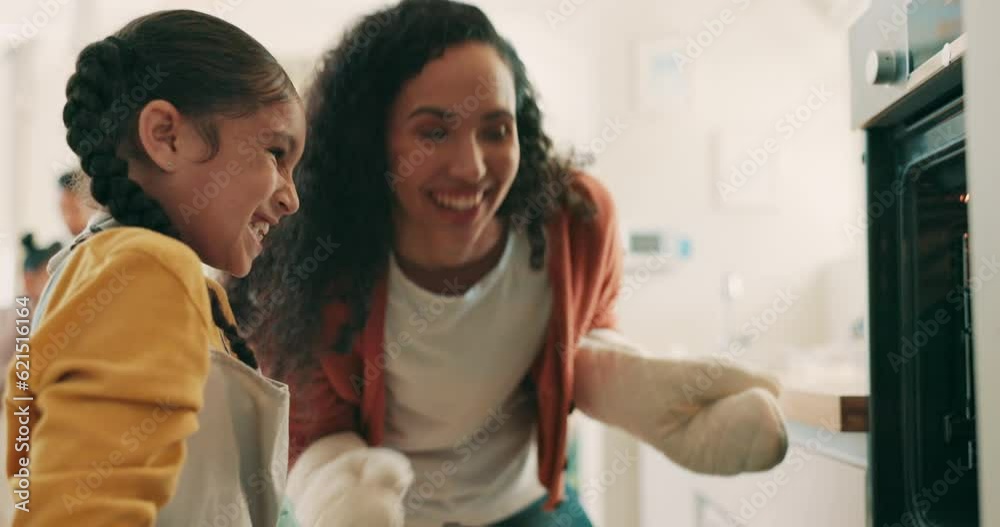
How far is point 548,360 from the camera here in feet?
3.09

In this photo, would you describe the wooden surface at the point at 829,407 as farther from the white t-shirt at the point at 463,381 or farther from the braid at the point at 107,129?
the braid at the point at 107,129

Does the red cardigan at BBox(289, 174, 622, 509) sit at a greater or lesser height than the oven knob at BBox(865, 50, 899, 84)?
lesser

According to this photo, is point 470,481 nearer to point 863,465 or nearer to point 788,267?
point 863,465

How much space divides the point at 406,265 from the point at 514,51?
0.90 ft

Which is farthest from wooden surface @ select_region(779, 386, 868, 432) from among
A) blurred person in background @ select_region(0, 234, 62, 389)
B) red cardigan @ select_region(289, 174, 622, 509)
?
blurred person in background @ select_region(0, 234, 62, 389)

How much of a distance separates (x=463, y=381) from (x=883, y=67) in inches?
20.8

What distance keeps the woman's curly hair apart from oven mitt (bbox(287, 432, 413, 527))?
0.51 feet

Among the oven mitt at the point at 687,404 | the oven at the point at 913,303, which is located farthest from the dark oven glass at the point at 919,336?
the oven mitt at the point at 687,404

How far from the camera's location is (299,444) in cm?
90

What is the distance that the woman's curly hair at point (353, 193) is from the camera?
0.88 meters

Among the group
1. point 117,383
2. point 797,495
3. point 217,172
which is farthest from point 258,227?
point 797,495

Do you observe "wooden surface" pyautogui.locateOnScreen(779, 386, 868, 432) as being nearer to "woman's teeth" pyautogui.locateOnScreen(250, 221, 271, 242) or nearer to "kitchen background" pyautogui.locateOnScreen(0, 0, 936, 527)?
"woman's teeth" pyautogui.locateOnScreen(250, 221, 271, 242)

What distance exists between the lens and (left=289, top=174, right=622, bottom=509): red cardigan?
2.98ft

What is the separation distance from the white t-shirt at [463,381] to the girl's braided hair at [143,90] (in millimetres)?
444
